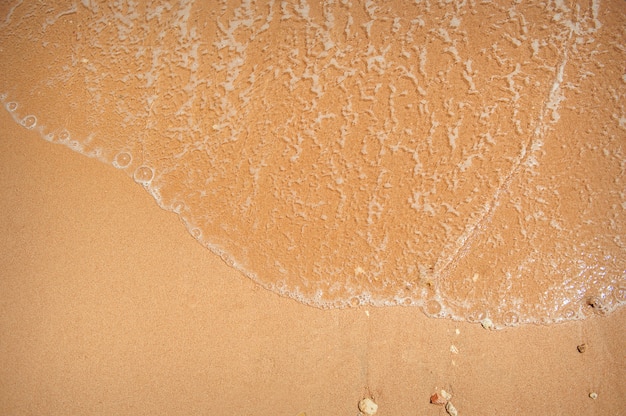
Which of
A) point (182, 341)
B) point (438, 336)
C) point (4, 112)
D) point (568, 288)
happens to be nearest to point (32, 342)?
point (182, 341)

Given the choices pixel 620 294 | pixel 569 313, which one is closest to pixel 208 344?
pixel 569 313

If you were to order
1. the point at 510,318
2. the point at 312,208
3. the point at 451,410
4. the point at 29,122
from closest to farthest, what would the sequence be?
the point at 451,410 → the point at 510,318 → the point at 312,208 → the point at 29,122

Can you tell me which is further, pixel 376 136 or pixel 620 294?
pixel 376 136

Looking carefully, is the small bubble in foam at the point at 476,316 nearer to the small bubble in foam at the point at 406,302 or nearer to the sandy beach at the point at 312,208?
the sandy beach at the point at 312,208

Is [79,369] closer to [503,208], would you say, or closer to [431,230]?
[431,230]

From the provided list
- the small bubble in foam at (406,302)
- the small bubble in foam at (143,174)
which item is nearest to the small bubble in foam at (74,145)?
the small bubble in foam at (143,174)

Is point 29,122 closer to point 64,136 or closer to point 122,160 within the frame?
point 64,136
